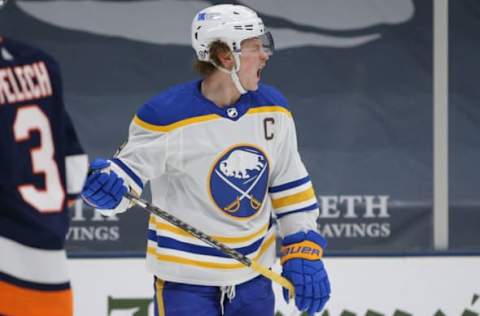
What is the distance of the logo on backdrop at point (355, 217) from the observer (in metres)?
5.44

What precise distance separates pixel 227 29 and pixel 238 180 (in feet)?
1.22

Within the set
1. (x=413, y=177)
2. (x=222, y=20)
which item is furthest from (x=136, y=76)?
(x=222, y=20)

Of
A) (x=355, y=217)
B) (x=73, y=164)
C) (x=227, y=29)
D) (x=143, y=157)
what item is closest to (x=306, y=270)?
(x=143, y=157)

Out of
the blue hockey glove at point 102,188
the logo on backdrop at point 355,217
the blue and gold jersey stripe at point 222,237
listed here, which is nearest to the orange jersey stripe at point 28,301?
the blue hockey glove at point 102,188

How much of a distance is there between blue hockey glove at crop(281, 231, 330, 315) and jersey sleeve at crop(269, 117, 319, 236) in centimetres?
3

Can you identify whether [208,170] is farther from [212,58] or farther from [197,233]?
[212,58]

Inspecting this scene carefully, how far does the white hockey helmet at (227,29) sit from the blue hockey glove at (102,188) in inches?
15.4

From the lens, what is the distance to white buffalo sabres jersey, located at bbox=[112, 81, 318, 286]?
130 inches

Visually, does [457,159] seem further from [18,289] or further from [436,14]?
[18,289]

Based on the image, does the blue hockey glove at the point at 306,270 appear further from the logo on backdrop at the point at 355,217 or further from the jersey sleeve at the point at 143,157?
the logo on backdrop at the point at 355,217

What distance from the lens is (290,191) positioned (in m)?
3.39

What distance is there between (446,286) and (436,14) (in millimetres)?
1154

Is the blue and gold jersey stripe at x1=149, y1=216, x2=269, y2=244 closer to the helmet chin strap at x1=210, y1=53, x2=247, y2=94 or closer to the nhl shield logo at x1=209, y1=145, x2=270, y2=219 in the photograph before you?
the nhl shield logo at x1=209, y1=145, x2=270, y2=219

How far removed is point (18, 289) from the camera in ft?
7.19
